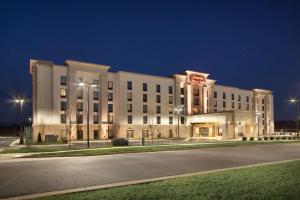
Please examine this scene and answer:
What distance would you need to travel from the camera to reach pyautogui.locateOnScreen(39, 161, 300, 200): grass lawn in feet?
25.0

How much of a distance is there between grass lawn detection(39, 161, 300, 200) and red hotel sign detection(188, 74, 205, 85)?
5616 cm

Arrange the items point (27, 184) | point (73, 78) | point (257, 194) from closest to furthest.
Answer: point (257, 194) → point (27, 184) → point (73, 78)

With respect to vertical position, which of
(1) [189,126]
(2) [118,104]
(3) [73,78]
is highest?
(3) [73,78]

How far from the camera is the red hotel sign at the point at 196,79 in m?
65.9

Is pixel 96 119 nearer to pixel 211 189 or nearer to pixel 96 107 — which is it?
pixel 96 107

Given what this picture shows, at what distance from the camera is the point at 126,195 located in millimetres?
7871

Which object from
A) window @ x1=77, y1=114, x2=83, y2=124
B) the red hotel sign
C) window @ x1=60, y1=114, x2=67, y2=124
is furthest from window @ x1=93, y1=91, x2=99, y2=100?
the red hotel sign

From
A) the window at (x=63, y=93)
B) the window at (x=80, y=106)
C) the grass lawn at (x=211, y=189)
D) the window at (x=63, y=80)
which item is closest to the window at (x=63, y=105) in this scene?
the window at (x=63, y=93)

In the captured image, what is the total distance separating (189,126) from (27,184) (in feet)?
188

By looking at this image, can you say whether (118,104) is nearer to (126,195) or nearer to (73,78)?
(73,78)

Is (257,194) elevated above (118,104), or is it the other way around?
(118,104)

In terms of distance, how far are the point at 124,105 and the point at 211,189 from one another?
49019 mm

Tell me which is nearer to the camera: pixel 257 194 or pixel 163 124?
pixel 257 194

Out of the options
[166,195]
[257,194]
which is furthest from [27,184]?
[257,194]
